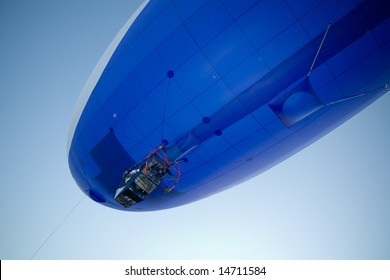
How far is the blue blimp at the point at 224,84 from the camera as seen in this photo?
195 inches

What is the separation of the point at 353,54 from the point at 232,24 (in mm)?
2405

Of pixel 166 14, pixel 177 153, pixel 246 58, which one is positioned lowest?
pixel 177 153

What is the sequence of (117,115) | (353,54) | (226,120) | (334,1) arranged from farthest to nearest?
(117,115) → (226,120) → (353,54) → (334,1)

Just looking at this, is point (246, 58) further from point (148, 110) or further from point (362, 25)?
point (148, 110)

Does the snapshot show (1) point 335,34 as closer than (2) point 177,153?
Yes

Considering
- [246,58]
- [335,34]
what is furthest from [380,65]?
[246,58]

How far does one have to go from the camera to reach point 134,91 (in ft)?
21.0

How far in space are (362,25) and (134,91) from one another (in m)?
4.91

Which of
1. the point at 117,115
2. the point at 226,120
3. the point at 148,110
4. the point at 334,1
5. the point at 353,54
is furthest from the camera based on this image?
the point at 117,115

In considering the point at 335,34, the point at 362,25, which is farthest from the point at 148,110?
the point at 362,25

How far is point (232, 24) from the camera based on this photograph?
517cm

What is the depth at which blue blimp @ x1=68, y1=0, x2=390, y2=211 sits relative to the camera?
195 inches

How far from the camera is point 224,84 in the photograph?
18.0 ft

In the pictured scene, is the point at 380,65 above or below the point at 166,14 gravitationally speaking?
below
